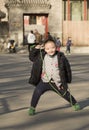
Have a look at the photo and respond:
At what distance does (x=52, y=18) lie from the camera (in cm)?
3756

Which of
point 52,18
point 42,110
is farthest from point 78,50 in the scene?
point 42,110

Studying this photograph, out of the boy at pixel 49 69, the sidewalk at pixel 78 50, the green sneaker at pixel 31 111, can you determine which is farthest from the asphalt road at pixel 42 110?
the sidewalk at pixel 78 50

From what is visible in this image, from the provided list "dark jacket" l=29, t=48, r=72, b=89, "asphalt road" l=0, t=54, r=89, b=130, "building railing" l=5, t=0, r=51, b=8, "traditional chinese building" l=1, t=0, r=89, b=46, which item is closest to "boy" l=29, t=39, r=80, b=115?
"dark jacket" l=29, t=48, r=72, b=89

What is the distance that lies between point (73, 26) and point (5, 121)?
2936 cm

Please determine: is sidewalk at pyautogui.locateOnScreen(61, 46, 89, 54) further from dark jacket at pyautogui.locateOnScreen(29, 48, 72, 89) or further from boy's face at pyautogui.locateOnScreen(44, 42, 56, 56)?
boy's face at pyautogui.locateOnScreen(44, 42, 56, 56)

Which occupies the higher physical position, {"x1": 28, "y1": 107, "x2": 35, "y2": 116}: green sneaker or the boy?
the boy

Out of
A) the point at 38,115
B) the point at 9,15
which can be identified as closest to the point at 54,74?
the point at 38,115

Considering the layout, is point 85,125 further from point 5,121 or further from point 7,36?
point 7,36

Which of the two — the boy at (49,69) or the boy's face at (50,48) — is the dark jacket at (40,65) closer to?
the boy at (49,69)

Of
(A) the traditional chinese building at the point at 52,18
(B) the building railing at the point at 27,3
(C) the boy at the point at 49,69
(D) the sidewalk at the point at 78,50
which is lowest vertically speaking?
(D) the sidewalk at the point at 78,50

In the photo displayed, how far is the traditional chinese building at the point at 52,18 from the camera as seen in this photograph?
36.7m

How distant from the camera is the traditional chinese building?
120 feet

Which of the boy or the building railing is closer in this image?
the boy

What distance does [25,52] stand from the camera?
1342 inches
